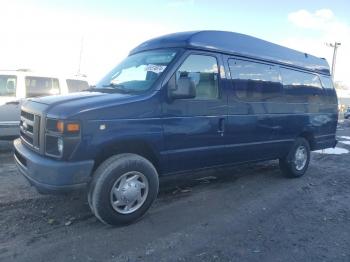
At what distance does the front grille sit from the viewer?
4.40m

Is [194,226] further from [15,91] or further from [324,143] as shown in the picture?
[15,91]

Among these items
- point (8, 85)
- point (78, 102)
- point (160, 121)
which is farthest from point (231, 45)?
point (8, 85)

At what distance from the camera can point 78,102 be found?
170 inches

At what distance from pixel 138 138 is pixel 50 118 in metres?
1.04

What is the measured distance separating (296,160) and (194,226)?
139 inches

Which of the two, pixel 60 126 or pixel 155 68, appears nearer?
pixel 60 126

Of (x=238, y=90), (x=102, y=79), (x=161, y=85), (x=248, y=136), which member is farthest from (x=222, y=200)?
(x=102, y=79)

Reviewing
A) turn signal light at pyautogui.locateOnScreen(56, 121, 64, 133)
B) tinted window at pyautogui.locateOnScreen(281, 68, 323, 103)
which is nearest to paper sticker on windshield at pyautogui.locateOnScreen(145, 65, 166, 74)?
turn signal light at pyautogui.locateOnScreen(56, 121, 64, 133)

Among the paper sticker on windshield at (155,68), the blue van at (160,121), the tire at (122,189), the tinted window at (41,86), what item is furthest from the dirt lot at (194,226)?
the tinted window at (41,86)

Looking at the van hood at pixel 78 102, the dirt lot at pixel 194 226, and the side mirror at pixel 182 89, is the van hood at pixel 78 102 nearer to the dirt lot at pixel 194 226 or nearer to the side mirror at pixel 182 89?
the side mirror at pixel 182 89

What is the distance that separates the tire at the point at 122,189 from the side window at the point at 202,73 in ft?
4.28

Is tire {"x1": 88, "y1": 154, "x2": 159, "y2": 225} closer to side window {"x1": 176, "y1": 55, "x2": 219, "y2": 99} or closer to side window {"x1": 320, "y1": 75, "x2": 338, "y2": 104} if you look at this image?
side window {"x1": 176, "y1": 55, "x2": 219, "y2": 99}

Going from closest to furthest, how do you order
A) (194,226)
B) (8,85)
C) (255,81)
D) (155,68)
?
(194,226) < (155,68) < (255,81) < (8,85)

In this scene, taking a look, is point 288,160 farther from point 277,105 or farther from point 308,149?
point 277,105
